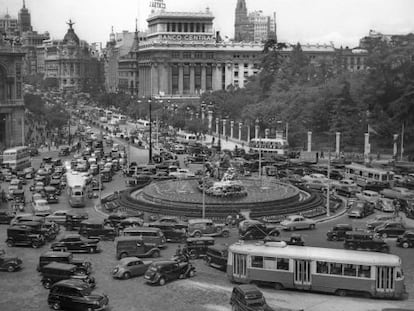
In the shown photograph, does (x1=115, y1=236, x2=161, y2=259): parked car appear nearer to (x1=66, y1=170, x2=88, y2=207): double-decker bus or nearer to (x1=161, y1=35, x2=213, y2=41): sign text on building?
(x1=66, y1=170, x2=88, y2=207): double-decker bus

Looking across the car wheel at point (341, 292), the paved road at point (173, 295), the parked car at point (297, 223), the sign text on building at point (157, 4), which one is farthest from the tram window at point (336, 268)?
the sign text on building at point (157, 4)

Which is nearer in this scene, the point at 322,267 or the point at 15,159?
the point at 322,267

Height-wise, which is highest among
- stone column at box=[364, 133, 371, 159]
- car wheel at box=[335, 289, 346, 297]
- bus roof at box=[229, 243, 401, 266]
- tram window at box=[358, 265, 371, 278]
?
stone column at box=[364, 133, 371, 159]

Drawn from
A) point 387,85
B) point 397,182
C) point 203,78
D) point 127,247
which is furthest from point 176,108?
point 127,247

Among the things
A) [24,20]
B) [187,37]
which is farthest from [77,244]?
[24,20]

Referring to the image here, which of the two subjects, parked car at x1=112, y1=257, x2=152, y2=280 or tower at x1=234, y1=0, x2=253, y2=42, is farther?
tower at x1=234, y1=0, x2=253, y2=42

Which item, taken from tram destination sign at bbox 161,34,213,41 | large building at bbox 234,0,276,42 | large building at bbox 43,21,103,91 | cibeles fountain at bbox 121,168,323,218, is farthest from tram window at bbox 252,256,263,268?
large building at bbox 234,0,276,42

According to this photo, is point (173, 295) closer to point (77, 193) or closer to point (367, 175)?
point (77, 193)

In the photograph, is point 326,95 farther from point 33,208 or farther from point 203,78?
point 203,78
